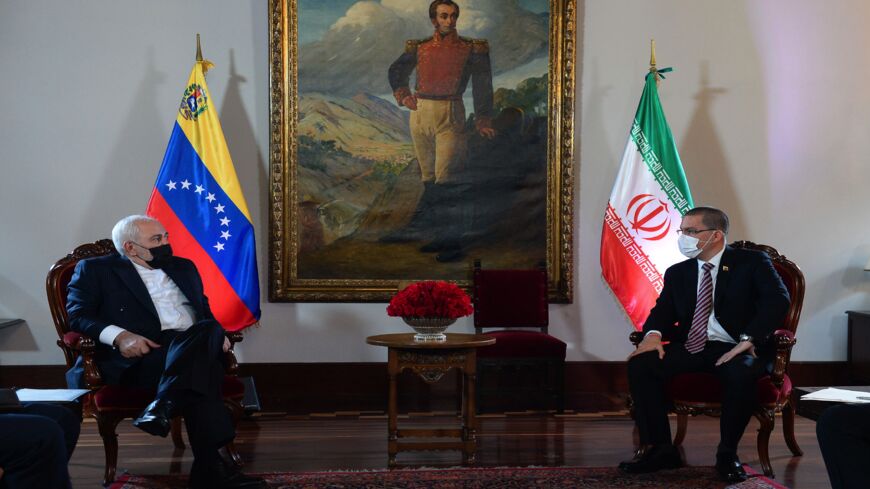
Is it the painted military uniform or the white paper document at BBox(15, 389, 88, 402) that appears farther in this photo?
the painted military uniform

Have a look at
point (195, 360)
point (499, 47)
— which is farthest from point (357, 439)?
point (499, 47)

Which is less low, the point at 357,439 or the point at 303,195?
the point at 303,195

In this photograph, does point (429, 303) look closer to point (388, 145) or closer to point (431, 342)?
point (431, 342)

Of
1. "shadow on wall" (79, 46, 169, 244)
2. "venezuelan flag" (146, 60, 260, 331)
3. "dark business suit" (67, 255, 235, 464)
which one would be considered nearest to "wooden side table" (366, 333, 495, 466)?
"dark business suit" (67, 255, 235, 464)

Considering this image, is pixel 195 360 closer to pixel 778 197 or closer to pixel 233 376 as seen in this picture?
pixel 233 376

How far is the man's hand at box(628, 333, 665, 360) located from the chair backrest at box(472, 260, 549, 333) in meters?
1.60

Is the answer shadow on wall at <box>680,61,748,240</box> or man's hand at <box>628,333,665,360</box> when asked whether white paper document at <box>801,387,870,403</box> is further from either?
shadow on wall at <box>680,61,748,240</box>

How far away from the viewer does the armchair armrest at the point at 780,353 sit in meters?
4.32

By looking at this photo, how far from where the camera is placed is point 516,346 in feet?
19.0

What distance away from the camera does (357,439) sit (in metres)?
5.17

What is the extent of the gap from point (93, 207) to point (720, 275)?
4.24m

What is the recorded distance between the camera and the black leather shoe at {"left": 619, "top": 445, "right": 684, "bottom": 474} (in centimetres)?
424

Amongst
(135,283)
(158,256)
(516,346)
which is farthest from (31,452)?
(516,346)

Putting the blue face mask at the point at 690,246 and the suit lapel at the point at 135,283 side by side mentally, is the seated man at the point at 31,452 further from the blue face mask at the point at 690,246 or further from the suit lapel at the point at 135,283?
the blue face mask at the point at 690,246
